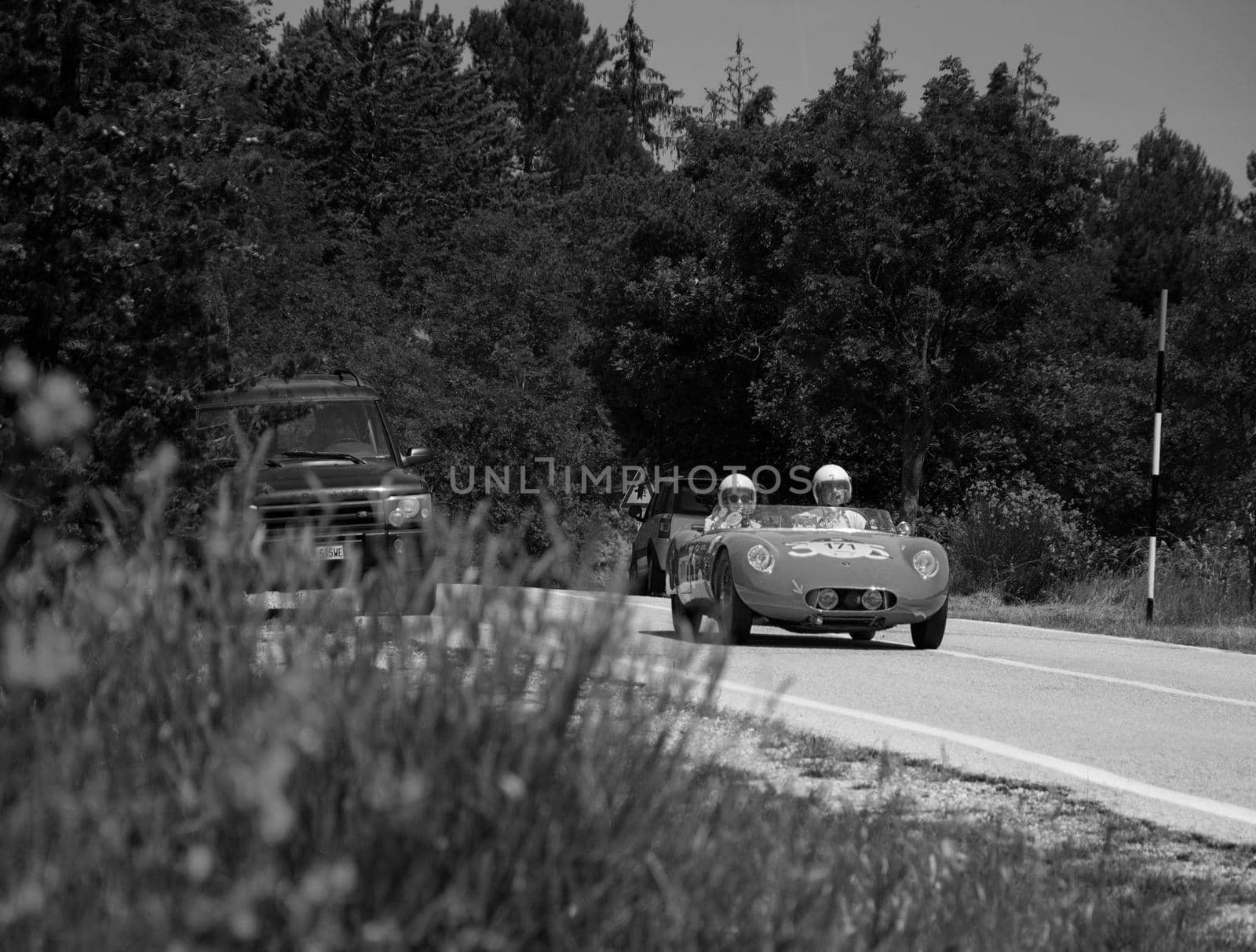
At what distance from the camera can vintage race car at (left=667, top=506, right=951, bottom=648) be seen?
1350 centimetres

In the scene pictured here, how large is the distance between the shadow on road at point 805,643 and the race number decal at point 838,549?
0.82 metres

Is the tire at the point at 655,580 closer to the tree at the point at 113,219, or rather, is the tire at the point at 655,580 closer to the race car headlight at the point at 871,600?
the race car headlight at the point at 871,600

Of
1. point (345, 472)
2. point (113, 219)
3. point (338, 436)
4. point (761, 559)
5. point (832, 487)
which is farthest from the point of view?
point (338, 436)

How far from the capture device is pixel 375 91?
65375 mm

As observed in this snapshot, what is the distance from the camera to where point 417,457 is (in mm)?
14578

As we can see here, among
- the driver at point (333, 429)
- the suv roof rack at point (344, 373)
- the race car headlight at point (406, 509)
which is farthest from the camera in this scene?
the suv roof rack at point (344, 373)

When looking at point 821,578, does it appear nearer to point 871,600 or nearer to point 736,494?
point 871,600

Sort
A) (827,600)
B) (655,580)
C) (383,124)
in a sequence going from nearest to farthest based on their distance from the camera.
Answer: (827,600), (655,580), (383,124)

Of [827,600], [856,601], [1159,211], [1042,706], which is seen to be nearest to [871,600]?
[856,601]

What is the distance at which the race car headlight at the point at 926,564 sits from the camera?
1391 cm

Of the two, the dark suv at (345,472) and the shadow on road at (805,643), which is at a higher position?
the dark suv at (345,472)

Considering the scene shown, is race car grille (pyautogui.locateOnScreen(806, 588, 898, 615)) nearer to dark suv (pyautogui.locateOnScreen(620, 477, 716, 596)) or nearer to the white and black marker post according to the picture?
the white and black marker post

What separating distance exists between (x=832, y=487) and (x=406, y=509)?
351cm

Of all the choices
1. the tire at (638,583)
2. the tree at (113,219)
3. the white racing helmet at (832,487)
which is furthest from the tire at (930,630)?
the tire at (638,583)
